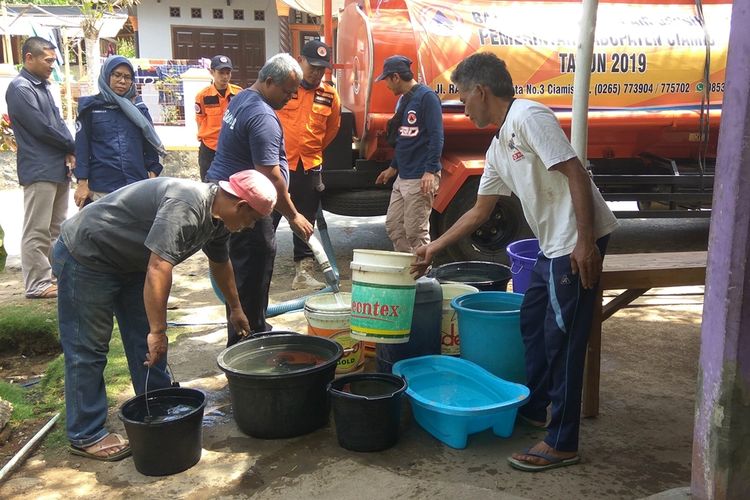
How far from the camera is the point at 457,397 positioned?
3502 mm

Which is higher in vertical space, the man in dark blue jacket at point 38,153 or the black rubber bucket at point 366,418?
the man in dark blue jacket at point 38,153

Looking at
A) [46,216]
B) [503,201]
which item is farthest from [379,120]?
[46,216]

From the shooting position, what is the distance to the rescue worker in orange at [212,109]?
6523 mm

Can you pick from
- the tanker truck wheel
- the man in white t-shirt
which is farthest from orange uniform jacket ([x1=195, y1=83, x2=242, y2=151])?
the man in white t-shirt

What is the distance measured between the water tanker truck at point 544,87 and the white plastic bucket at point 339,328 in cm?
240

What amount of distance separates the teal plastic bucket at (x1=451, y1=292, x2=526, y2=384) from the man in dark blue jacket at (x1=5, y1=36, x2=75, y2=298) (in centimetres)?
370

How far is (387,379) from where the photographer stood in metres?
3.43

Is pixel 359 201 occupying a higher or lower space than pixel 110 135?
lower

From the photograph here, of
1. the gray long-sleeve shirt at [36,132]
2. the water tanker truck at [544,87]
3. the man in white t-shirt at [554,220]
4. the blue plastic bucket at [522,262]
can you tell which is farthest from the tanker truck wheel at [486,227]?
the gray long-sleeve shirt at [36,132]

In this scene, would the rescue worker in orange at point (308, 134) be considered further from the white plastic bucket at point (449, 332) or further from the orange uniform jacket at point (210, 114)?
the white plastic bucket at point (449, 332)

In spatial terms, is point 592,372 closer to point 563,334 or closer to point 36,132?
point 563,334

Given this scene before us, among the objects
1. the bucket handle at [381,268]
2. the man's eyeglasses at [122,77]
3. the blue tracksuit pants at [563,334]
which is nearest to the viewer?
the blue tracksuit pants at [563,334]

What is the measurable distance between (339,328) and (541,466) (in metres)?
1.39

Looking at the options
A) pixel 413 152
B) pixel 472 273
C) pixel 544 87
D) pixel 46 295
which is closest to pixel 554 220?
pixel 472 273
